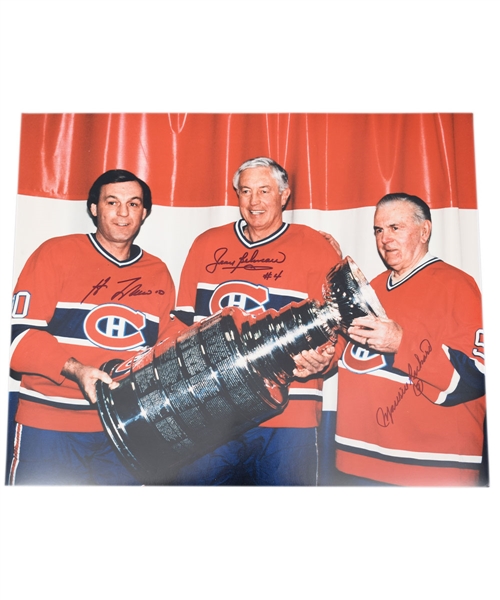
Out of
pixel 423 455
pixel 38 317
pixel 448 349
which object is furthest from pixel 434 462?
pixel 38 317

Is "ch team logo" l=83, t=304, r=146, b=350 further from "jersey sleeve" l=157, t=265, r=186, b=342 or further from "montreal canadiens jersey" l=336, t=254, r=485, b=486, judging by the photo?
"montreal canadiens jersey" l=336, t=254, r=485, b=486

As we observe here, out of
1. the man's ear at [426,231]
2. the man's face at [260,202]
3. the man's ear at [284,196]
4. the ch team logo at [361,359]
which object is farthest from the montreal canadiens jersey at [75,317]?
the man's ear at [426,231]

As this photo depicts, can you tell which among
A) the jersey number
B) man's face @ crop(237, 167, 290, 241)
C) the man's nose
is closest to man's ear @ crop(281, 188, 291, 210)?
man's face @ crop(237, 167, 290, 241)

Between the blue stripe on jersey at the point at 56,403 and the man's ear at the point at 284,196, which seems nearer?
the blue stripe on jersey at the point at 56,403

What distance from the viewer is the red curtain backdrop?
1787mm

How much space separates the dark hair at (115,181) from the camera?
1793mm

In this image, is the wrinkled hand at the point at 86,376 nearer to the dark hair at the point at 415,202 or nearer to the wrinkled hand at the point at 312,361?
the wrinkled hand at the point at 312,361

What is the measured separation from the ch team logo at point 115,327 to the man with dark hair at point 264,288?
14 cm
